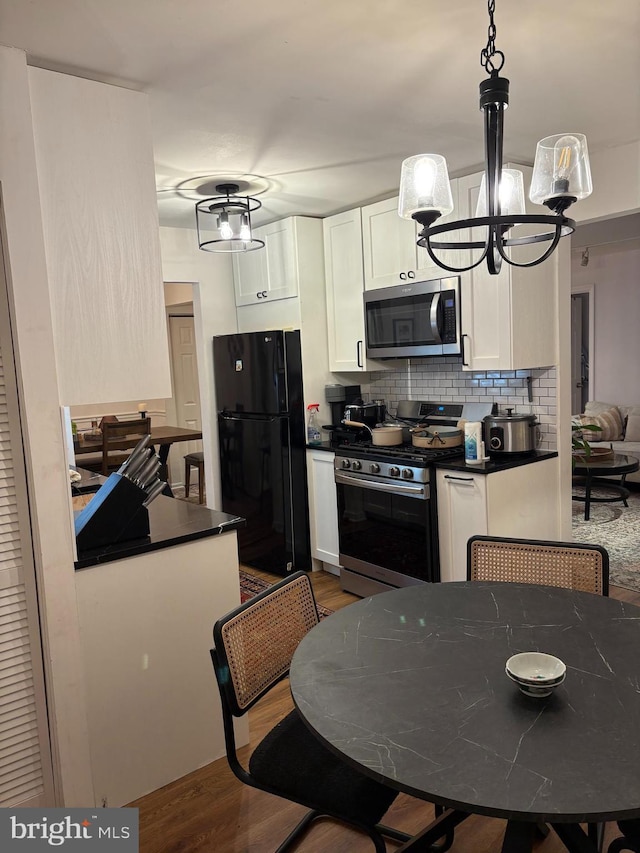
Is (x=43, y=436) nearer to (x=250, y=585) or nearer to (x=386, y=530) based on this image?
(x=386, y=530)

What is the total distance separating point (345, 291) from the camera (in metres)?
4.21

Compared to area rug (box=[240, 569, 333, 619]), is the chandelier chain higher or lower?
higher

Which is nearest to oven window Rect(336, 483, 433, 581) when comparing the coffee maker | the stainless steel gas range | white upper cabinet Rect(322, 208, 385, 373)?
the stainless steel gas range

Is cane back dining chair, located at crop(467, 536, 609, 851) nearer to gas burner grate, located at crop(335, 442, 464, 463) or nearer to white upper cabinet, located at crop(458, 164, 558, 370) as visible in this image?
gas burner grate, located at crop(335, 442, 464, 463)

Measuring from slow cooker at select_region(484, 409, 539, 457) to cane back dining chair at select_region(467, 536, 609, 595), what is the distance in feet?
4.30

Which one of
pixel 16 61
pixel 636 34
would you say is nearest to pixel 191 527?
pixel 16 61

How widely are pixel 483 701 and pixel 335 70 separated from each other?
197 centimetres

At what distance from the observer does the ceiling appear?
1.78 metres

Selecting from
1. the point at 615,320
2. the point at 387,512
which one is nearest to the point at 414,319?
the point at 387,512

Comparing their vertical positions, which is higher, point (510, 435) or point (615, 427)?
point (510, 435)

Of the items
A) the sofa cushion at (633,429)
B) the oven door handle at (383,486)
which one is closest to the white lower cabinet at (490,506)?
the oven door handle at (383,486)

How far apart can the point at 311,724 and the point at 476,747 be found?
0.33m

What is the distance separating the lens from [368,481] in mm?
3744

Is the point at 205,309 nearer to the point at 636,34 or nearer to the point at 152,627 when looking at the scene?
the point at 152,627
